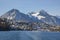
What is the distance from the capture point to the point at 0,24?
618 ft

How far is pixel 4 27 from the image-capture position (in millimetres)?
185125

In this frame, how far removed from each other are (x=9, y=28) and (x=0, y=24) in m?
9.63

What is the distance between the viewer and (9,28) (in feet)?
636

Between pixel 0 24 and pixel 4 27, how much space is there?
5.65 meters

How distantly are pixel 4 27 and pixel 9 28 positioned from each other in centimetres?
934

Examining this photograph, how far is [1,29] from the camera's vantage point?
604 ft

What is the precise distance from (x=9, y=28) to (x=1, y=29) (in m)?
11.2

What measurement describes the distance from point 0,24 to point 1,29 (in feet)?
20.2

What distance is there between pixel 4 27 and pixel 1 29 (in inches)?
121
